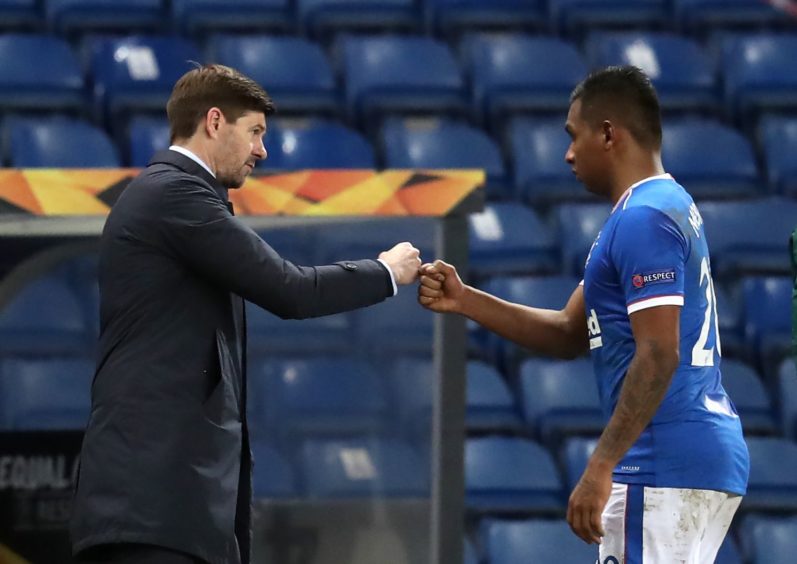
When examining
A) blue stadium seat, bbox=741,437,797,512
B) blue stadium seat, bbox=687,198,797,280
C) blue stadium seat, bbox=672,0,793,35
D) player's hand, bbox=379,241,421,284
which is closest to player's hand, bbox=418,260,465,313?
player's hand, bbox=379,241,421,284

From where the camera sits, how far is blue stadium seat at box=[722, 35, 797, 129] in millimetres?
7902

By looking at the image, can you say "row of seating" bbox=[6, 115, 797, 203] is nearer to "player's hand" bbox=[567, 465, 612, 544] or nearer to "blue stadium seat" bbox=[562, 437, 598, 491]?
"blue stadium seat" bbox=[562, 437, 598, 491]

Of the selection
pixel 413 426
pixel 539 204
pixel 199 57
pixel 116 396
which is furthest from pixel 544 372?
pixel 116 396

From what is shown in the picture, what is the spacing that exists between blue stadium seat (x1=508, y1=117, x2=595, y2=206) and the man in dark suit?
3.95 m

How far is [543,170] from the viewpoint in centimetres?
734

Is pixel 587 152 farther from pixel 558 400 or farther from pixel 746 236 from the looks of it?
pixel 746 236

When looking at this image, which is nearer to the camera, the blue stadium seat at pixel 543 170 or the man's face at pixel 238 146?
the man's face at pixel 238 146

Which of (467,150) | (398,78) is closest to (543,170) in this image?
(467,150)

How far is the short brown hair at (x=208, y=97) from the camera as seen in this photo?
3480 mm

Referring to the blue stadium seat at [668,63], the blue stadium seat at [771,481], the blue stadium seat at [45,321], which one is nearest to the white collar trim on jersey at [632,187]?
the blue stadium seat at [45,321]

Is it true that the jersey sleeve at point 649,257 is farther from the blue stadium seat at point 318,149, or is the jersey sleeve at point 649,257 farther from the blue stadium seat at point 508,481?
the blue stadium seat at point 318,149

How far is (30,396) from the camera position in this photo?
181 inches

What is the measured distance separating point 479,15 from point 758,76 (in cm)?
148

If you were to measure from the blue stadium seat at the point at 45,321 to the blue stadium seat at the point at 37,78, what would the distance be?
8.93ft
